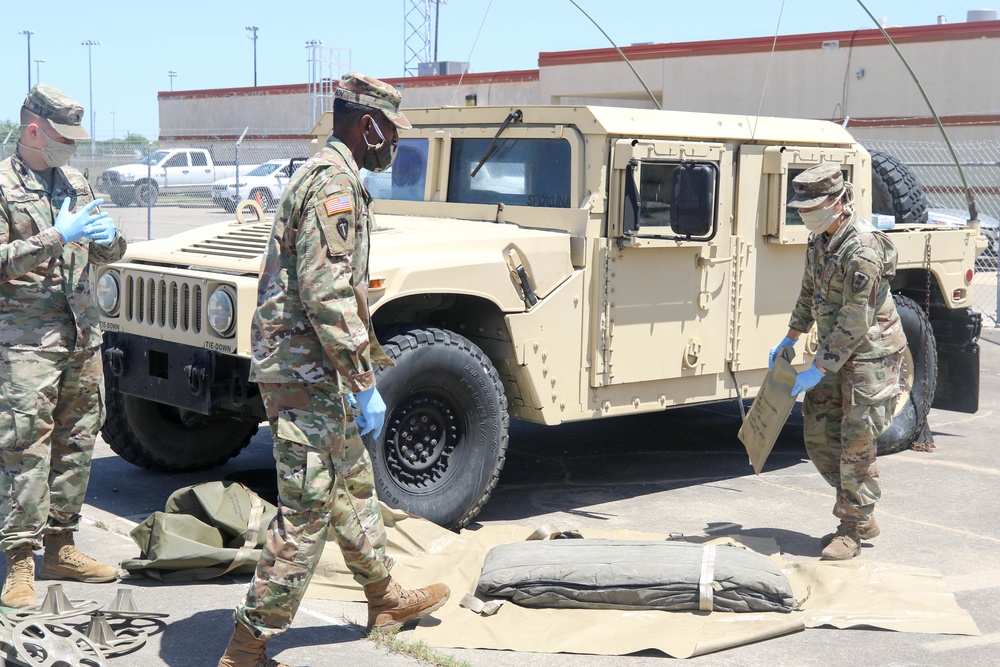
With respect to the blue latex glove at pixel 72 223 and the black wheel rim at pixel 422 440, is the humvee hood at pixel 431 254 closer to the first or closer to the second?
the black wheel rim at pixel 422 440

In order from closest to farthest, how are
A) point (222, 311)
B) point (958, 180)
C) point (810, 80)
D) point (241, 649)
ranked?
point (241, 649)
point (222, 311)
point (958, 180)
point (810, 80)

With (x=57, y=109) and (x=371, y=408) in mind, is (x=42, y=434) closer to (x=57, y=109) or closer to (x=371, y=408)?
(x=57, y=109)

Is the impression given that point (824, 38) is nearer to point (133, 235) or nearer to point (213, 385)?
point (133, 235)

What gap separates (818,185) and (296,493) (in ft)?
8.98

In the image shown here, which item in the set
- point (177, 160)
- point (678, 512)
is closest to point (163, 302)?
point (678, 512)

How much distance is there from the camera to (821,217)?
508cm

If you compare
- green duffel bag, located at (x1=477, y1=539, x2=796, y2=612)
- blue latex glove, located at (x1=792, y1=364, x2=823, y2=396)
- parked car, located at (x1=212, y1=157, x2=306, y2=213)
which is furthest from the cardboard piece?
parked car, located at (x1=212, y1=157, x2=306, y2=213)

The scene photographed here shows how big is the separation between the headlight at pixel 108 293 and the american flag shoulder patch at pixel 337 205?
235 centimetres

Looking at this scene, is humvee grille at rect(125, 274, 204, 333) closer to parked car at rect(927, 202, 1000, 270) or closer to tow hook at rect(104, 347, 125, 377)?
tow hook at rect(104, 347, 125, 377)

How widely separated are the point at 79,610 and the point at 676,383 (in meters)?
3.29

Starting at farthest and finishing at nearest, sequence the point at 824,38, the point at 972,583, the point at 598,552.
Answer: the point at 824,38
the point at 972,583
the point at 598,552

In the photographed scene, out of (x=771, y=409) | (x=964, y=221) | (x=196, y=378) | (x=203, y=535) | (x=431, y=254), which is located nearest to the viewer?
(x=203, y=535)

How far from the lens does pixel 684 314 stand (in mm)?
6074

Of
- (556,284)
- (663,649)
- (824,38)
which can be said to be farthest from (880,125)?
(663,649)
